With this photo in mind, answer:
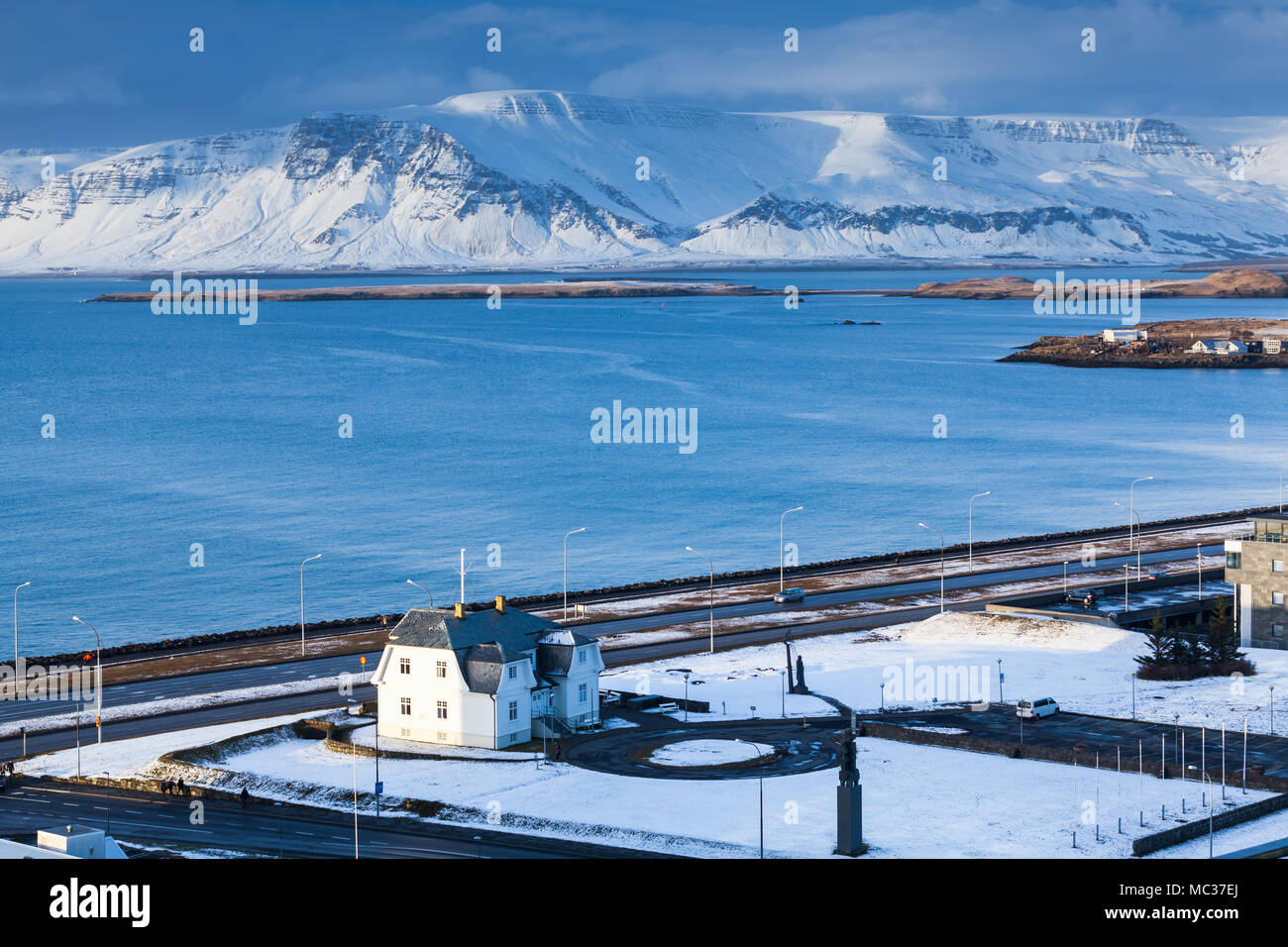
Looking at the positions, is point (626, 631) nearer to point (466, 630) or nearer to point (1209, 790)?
point (466, 630)

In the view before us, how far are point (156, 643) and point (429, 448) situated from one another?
78.6 metres

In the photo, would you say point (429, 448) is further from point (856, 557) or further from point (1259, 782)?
point (1259, 782)

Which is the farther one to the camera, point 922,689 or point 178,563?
point 178,563

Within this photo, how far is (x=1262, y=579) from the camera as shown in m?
66.1

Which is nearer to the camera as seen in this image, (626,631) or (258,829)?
(258,829)

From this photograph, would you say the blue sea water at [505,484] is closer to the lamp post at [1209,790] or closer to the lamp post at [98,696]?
the lamp post at [98,696]

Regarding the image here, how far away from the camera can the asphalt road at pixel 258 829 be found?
4016cm

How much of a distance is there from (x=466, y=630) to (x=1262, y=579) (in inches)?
1316

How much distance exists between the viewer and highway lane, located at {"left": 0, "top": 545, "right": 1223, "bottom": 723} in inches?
2379

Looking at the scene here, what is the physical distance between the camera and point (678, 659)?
213 feet

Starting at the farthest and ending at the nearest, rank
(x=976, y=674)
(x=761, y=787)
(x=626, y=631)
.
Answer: (x=626, y=631) → (x=976, y=674) → (x=761, y=787)

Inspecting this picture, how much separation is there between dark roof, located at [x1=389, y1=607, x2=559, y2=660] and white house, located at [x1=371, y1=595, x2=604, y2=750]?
3 cm

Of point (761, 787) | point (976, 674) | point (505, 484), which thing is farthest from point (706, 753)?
point (505, 484)
